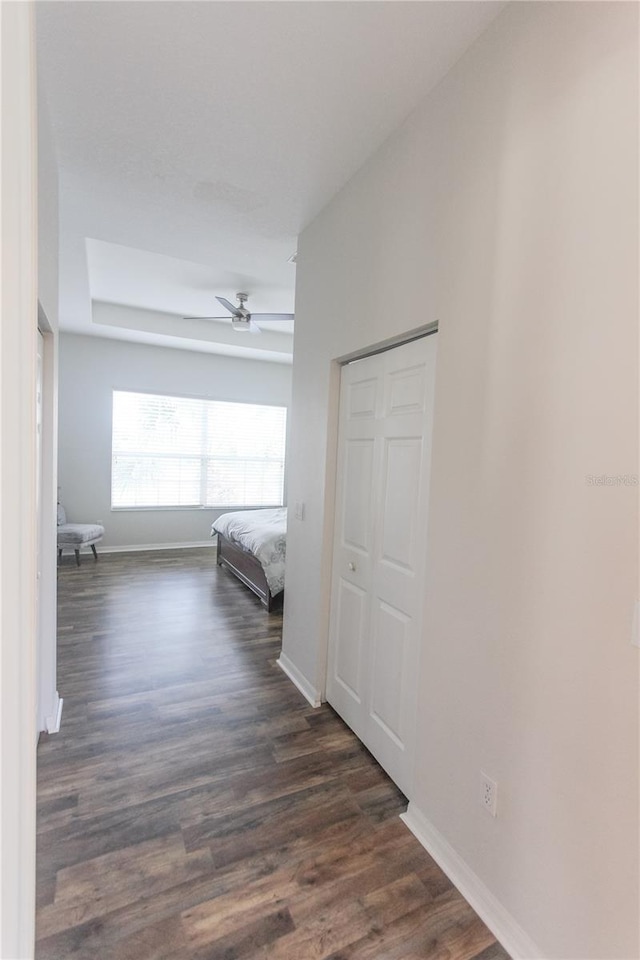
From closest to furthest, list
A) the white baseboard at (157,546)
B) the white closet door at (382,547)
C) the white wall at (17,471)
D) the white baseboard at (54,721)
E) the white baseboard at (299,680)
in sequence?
the white wall at (17,471), the white closet door at (382,547), the white baseboard at (54,721), the white baseboard at (299,680), the white baseboard at (157,546)

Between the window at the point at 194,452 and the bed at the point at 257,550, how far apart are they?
1.40m

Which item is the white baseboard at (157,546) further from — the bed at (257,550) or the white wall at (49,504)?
the white wall at (49,504)

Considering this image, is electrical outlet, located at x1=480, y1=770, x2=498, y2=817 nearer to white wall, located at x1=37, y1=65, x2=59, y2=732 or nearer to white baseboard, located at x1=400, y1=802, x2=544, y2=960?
white baseboard, located at x1=400, y1=802, x2=544, y2=960

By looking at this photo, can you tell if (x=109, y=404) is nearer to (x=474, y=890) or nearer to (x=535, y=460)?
(x=535, y=460)

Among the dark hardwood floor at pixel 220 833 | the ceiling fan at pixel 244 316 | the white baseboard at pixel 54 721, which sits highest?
the ceiling fan at pixel 244 316

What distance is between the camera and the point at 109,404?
5973 mm

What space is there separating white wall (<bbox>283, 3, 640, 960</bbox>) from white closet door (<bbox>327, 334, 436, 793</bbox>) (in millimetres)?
168

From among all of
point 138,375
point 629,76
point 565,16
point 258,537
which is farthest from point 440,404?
point 138,375

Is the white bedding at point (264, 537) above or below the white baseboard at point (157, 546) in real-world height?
above

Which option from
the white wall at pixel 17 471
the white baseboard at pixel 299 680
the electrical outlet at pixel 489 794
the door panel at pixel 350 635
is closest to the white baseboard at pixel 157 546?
the white baseboard at pixel 299 680

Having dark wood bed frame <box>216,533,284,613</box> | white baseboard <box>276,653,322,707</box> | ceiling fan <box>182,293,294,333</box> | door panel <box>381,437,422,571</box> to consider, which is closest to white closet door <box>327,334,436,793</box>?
door panel <box>381,437,422,571</box>

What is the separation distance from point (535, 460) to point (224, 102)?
1913 mm

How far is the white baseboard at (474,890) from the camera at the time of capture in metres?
1.31

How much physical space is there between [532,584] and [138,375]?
19.9ft
